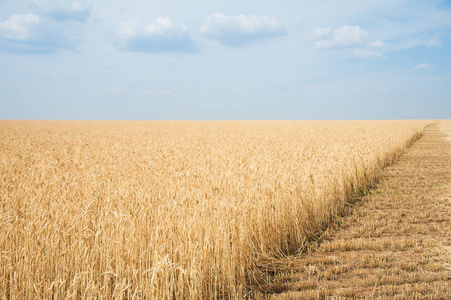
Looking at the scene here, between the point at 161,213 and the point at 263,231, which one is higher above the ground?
the point at 161,213

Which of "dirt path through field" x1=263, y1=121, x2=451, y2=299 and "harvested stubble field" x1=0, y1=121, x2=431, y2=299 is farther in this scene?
"dirt path through field" x1=263, y1=121, x2=451, y2=299

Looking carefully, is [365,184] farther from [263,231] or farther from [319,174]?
[263,231]

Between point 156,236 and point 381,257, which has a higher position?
point 156,236

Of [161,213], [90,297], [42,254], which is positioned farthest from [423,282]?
[42,254]

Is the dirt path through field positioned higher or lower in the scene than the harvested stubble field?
lower

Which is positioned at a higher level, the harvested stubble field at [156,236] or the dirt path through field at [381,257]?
the harvested stubble field at [156,236]

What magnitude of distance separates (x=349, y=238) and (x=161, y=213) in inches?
126

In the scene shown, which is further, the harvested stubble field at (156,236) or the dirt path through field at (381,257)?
the dirt path through field at (381,257)

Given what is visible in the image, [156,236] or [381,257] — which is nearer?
[156,236]

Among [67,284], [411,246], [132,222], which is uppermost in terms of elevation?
[132,222]

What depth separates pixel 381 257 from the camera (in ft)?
14.0

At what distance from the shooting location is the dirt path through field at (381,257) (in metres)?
3.40

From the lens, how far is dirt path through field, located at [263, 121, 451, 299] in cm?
340

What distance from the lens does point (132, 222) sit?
3326mm
